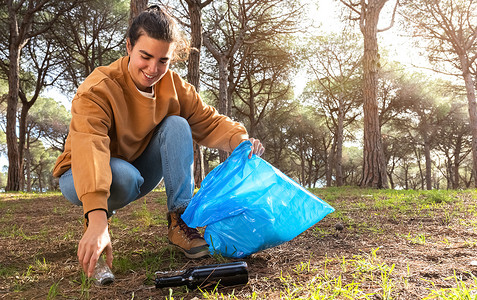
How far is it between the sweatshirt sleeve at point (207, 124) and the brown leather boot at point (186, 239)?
54 cm

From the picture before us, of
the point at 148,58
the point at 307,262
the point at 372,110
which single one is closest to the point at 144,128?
the point at 148,58

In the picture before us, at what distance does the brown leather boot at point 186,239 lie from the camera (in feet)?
5.78

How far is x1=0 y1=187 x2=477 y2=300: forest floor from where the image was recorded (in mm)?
1228

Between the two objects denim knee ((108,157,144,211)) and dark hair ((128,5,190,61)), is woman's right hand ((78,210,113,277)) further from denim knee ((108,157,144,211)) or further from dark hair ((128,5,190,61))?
dark hair ((128,5,190,61))

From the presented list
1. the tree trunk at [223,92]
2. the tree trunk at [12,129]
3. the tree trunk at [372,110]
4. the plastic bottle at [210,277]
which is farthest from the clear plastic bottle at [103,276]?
the tree trunk at [12,129]

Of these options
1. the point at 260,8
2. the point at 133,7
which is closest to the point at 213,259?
the point at 133,7

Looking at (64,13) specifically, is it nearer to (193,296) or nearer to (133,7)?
(133,7)

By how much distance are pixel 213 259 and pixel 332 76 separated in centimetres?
1502

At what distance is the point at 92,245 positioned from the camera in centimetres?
106

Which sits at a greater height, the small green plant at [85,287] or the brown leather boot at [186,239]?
the brown leather boot at [186,239]

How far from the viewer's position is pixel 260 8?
35.9 feet

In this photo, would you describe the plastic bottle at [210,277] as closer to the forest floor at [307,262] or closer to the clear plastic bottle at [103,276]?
the forest floor at [307,262]

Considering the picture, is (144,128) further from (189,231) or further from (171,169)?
(189,231)

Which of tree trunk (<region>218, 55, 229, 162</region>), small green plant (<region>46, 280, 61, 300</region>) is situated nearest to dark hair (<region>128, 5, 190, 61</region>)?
small green plant (<region>46, 280, 61, 300</region>)
